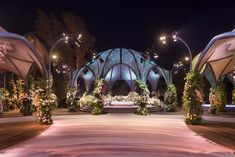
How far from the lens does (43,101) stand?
23.0 metres

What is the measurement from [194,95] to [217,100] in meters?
10.7

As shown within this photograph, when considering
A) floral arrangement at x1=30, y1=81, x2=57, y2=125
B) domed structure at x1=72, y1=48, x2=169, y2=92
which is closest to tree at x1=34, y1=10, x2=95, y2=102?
domed structure at x1=72, y1=48, x2=169, y2=92

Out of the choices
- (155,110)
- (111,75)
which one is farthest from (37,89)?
(111,75)

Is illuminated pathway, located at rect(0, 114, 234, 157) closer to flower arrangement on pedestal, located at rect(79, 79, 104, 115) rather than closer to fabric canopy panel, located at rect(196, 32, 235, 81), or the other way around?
fabric canopy panel, located at rect(196, 32, 235, 81)

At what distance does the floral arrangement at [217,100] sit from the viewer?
107ft

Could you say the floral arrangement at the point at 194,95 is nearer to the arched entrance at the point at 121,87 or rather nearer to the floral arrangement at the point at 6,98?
the floral arrangement at the point at 6,98

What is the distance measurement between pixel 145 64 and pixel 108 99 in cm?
912

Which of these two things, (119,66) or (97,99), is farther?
(119,66)

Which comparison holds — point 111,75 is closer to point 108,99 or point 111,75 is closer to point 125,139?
point 108,99

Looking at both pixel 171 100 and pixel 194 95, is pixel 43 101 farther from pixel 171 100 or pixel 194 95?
pixel 171 100

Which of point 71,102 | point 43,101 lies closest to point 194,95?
point 43,101

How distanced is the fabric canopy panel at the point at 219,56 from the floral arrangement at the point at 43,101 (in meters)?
8.15

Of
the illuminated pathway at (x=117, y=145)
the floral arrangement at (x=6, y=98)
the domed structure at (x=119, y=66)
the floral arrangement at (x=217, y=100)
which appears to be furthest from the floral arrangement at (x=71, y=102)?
the illuminated pathway at (x=117, y=145)

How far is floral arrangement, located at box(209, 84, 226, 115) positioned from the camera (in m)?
32.5
